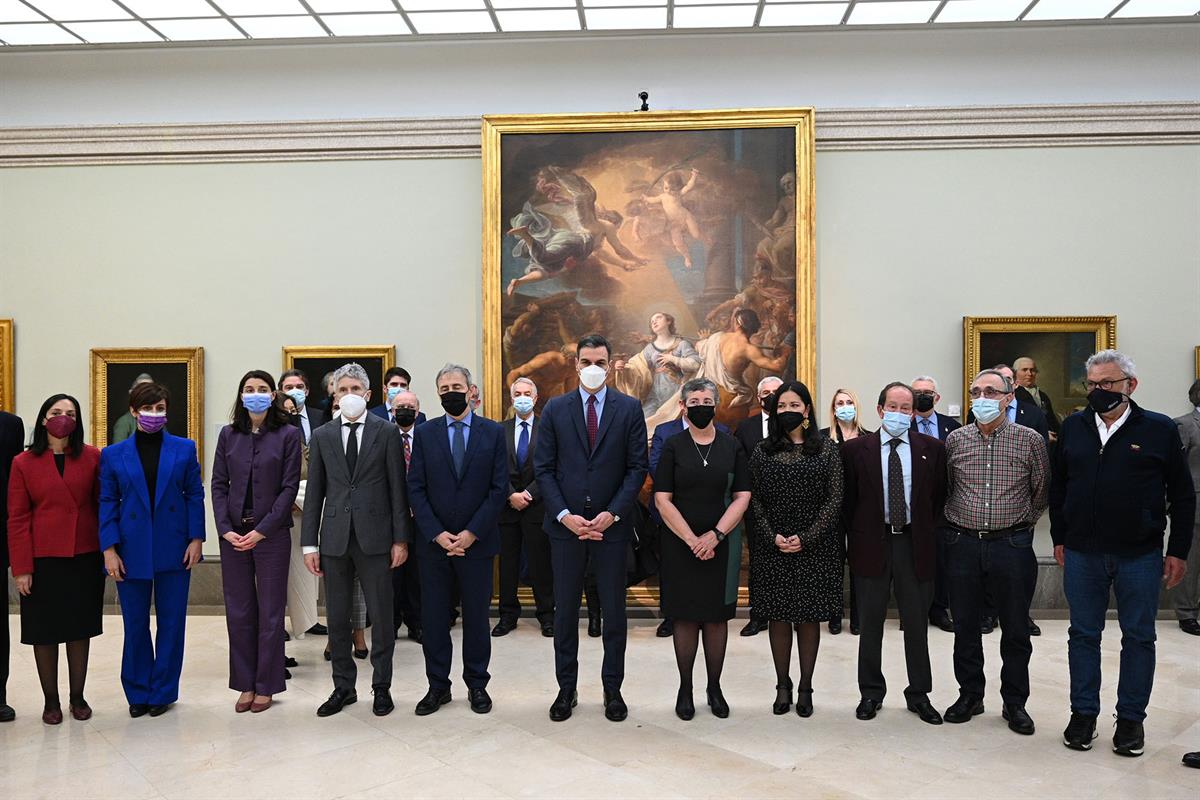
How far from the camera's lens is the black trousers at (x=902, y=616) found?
18.5ft

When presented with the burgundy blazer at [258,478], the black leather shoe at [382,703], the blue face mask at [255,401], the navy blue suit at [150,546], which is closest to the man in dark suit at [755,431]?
the black leather shoe at [382,703]

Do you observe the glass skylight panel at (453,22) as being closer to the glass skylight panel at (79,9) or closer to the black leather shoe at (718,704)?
the glass skylight panel at (79,9)

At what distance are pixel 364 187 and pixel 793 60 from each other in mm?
4615

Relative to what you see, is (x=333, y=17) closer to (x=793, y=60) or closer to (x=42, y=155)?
(x=42, y=155)

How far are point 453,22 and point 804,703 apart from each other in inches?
279

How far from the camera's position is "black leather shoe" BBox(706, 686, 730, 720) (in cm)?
566

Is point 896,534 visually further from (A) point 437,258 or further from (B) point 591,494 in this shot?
(A) point 437,258

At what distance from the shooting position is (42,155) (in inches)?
380

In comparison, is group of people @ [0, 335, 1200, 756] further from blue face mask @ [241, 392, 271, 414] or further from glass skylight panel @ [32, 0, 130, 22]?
glass skylight panel @ [32, 0, 130, 22]

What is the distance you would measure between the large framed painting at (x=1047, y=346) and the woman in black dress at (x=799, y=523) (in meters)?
4.08

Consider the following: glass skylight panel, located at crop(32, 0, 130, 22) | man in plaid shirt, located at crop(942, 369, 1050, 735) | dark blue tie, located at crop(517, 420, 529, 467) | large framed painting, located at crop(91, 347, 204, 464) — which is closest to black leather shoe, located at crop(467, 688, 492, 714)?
dark blue tie, located at crop(517, 420, 529, 467)

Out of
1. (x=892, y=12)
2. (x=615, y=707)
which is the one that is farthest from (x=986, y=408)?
(x=892, y=12)

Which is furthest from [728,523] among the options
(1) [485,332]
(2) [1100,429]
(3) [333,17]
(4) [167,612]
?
(3) [333,17]

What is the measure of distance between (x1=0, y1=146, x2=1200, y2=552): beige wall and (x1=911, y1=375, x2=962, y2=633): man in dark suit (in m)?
0.91
